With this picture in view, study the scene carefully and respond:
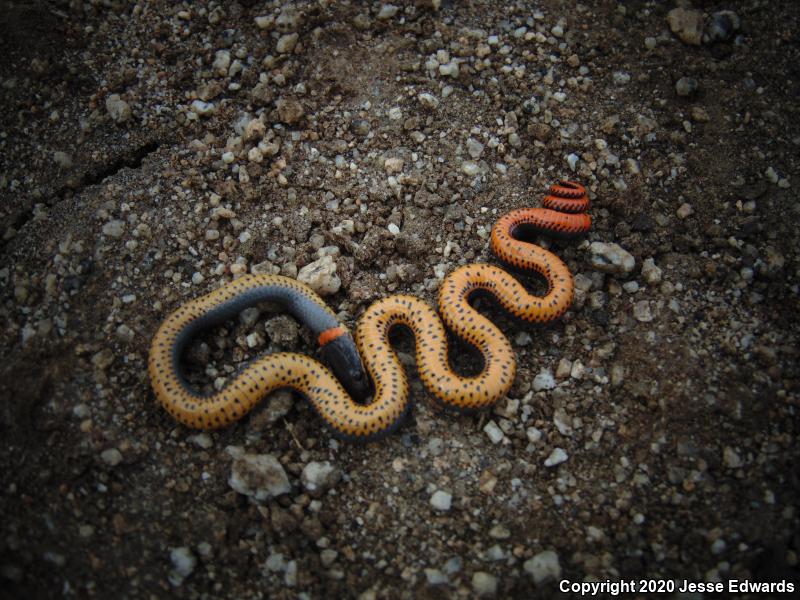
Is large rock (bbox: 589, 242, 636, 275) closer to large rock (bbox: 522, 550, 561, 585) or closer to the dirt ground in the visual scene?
the dirt ground

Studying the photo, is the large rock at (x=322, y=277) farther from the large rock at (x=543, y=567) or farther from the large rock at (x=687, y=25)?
the large rock at (x=687, y=25)

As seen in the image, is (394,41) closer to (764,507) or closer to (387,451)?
(387,451)

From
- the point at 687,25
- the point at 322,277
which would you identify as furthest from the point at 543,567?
the point at 687,25

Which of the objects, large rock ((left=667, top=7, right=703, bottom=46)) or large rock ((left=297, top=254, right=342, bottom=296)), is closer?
large rock ((left=297, top=254, right=342, bottom=296))

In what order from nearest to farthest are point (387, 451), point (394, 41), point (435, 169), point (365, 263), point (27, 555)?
point (27, 555) → point (387, 451) → point (365, 263) → point (435, 169) → point (394, 41)

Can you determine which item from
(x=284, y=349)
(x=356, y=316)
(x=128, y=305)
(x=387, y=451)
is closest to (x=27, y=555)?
(x=128, y=305)

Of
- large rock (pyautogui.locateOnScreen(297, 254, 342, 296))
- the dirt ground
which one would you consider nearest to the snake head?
the dirt ground

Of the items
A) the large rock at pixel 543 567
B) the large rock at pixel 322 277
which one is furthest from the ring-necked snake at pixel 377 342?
the large rock at pixel 543 567
